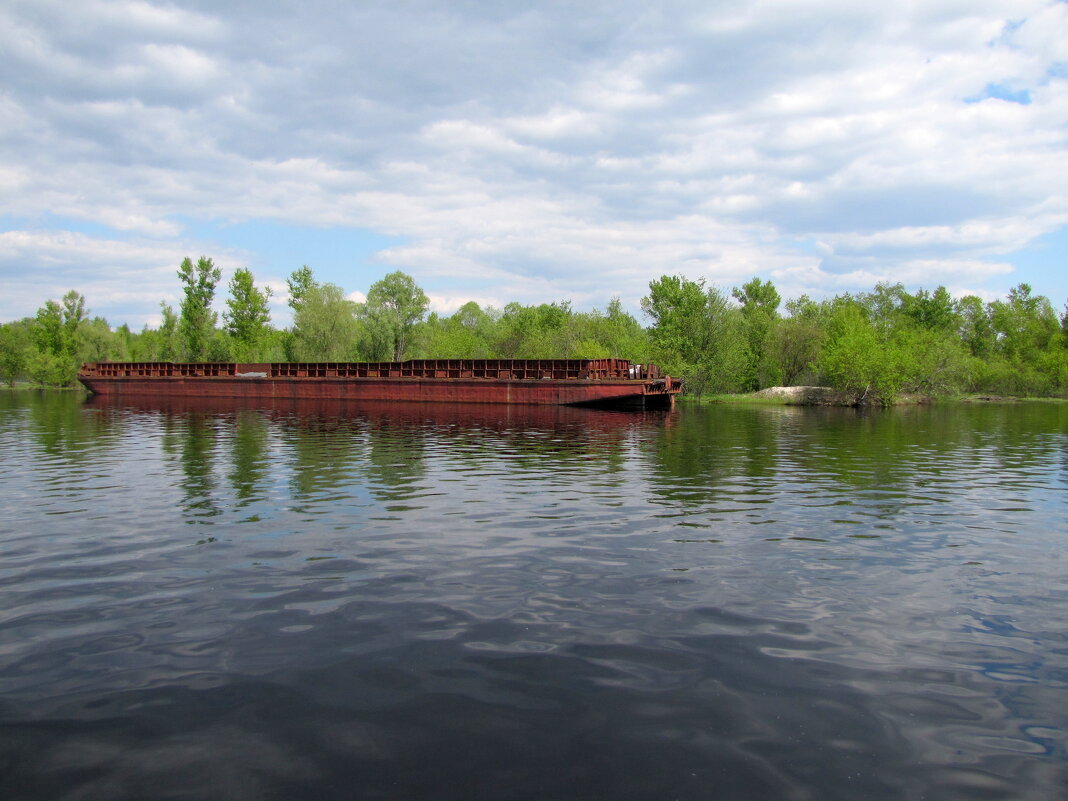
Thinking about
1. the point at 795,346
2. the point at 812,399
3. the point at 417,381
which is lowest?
the point at 812,399

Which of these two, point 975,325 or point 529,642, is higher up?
point 975,325

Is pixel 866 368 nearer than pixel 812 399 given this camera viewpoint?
Yes

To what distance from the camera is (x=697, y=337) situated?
78438 millimetres

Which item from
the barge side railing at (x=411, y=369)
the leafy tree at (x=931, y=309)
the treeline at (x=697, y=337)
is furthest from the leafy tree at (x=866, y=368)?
the leafy tree at (x=931, y=309)

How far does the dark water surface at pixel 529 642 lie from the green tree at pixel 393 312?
77.0 meters

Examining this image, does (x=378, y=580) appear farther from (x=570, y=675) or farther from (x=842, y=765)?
(x=842, y=765)

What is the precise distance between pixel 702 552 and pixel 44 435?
32.5 meters

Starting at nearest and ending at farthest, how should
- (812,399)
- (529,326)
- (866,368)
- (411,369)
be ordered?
1. (866,368)
2. (411,369)
3. (812,399)
4. (529,326)

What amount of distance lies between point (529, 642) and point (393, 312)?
91337 millimetres

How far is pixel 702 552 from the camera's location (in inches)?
440

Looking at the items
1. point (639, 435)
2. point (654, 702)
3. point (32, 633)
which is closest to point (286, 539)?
point (32, 633)

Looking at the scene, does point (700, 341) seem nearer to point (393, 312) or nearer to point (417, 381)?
point (417, 381)

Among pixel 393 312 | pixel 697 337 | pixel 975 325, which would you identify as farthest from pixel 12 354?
pixel 975 325

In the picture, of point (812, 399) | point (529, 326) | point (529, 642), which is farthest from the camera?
point (529, 326)
